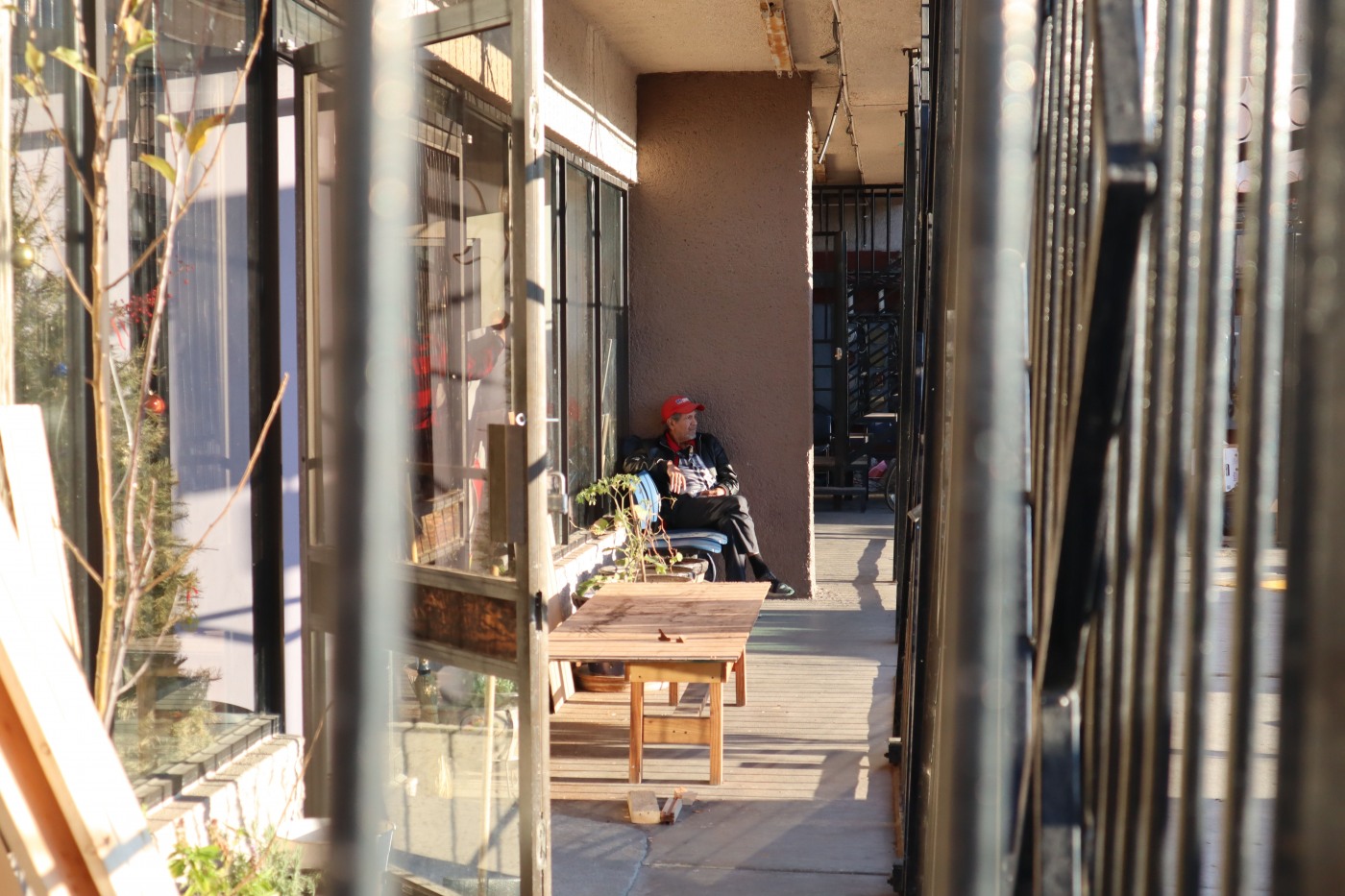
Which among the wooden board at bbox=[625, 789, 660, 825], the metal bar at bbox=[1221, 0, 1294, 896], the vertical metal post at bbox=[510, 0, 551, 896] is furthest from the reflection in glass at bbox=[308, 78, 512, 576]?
the metal bar at bbox=[1221, 0, 1294, 896]

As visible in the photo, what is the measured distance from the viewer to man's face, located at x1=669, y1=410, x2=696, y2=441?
27.7ft

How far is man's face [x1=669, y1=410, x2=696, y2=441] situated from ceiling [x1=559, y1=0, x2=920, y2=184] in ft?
7.71

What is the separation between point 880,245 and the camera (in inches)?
663

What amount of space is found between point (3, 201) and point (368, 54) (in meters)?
2.55

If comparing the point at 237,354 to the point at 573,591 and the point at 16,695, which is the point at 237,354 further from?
the point at 573,591

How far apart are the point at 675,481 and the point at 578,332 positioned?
1.38 m

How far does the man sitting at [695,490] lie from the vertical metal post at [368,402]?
796 cm

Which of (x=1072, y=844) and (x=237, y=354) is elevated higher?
(x=237, y=354)

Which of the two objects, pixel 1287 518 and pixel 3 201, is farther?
pixel 3 201

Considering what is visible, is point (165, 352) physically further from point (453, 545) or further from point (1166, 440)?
point (1166, 440)

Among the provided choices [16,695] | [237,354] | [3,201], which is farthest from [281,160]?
[16,695]

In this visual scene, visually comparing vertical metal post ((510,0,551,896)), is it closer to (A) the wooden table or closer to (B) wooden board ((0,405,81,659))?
(B) wooden board ((0,405,81,659))

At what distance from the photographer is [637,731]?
190 inches

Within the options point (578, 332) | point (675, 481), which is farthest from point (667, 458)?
point (578, 332)
